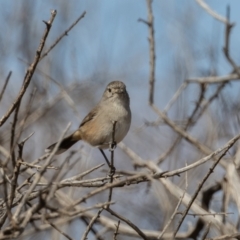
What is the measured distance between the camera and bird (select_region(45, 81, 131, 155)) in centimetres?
455

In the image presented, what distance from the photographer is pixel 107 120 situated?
4688 millimetres

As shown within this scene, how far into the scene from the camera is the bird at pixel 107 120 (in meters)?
4.55

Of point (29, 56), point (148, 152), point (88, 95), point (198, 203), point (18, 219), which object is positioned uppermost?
point (29, 56)

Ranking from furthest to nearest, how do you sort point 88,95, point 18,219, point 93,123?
1. point 88,95
2. point 93,123
3. point 18,219

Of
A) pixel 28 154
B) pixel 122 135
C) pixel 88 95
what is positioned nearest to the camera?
pixel 122 135

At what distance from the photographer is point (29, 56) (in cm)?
770

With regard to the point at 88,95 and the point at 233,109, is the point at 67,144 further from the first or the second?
the point at 88,95

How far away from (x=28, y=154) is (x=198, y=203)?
85.0 inches

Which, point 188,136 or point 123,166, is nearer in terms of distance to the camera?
point 188,136

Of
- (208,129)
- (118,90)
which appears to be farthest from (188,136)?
(118,90)

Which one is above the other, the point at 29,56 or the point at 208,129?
the point at 29,56

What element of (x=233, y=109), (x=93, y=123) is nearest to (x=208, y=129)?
(x=233, y=109)

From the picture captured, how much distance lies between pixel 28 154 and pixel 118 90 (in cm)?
187

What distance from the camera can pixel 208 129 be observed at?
5273mm
